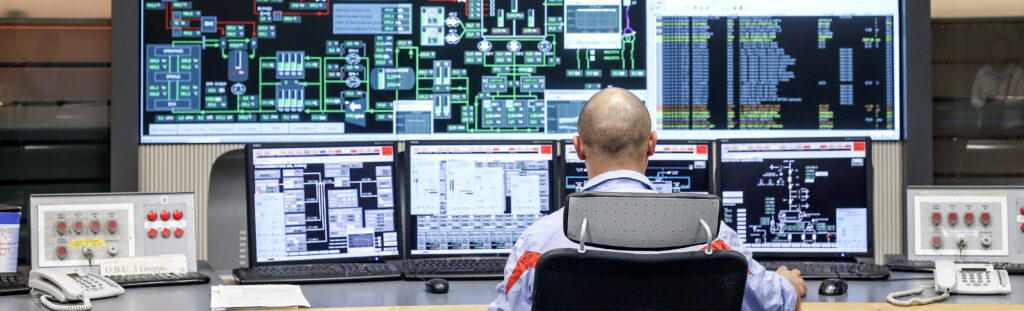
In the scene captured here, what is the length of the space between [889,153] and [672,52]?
3.16 feet

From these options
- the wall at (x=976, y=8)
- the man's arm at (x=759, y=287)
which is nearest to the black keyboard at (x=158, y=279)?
the man's arm at (x=759, y=287)

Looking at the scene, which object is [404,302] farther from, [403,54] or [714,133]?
[714,133]

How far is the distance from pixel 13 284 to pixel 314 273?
2.56ft

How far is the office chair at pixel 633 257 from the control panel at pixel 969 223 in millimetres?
1593

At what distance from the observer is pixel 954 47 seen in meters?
4.77

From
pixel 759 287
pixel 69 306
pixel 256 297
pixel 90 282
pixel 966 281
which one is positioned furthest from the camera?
pixel 966 281

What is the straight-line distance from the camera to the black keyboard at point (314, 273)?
113 inches

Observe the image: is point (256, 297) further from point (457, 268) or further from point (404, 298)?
point (457, 268)

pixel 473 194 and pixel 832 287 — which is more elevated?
pixel 473 194

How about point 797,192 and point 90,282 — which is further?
point 797,192

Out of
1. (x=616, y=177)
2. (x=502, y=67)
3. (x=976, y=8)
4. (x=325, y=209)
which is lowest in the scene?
(x=325, y=209)

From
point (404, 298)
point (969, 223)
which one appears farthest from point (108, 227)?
point (969, 223)

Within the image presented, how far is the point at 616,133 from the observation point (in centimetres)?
210

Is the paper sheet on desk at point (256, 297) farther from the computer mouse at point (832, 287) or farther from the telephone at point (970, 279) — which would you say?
the telephone at point (970, 279)
